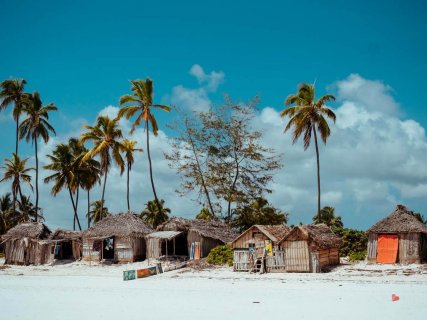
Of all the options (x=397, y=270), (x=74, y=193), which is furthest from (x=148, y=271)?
(x=74, y=193)

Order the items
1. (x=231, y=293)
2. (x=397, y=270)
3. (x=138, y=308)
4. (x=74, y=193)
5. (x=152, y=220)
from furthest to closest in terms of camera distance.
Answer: (x=152, y=220) < (x=74, y=193) < (x=397, y=270) < (x=231, y=293) < (x=138, y=308)

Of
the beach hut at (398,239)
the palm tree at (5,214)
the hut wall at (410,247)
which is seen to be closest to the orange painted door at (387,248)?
the beach hut at (398,239)

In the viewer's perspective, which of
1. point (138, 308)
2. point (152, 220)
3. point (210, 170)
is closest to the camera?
point (138, 308)

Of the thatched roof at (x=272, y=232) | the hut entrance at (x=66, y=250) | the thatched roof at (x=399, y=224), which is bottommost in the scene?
the hut entrance at (x=66, y=250)

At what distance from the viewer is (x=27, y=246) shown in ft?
125

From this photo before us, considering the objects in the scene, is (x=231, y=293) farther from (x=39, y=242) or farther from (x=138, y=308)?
(x=39, y=242)

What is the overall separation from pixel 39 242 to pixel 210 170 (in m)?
15.9

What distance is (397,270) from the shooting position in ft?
84.4

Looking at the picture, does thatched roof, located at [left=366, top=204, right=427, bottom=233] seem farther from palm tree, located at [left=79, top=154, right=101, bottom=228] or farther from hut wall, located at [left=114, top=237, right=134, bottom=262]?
palm tree, located at [left=79, top=154, right=101, bottom=228]

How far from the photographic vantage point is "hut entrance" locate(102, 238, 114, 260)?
36.5 m

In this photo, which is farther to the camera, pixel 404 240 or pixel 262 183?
pixel 262 183

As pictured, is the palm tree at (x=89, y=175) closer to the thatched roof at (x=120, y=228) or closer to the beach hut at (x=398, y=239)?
the thatched roof at (x=120, y=228)

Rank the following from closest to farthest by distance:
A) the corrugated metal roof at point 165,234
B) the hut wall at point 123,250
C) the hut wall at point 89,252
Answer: the corrugated metal roof at point 165,234 → the hut wall at point 123,250 → the hut wall at point 89,252

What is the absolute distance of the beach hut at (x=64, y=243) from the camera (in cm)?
3838
